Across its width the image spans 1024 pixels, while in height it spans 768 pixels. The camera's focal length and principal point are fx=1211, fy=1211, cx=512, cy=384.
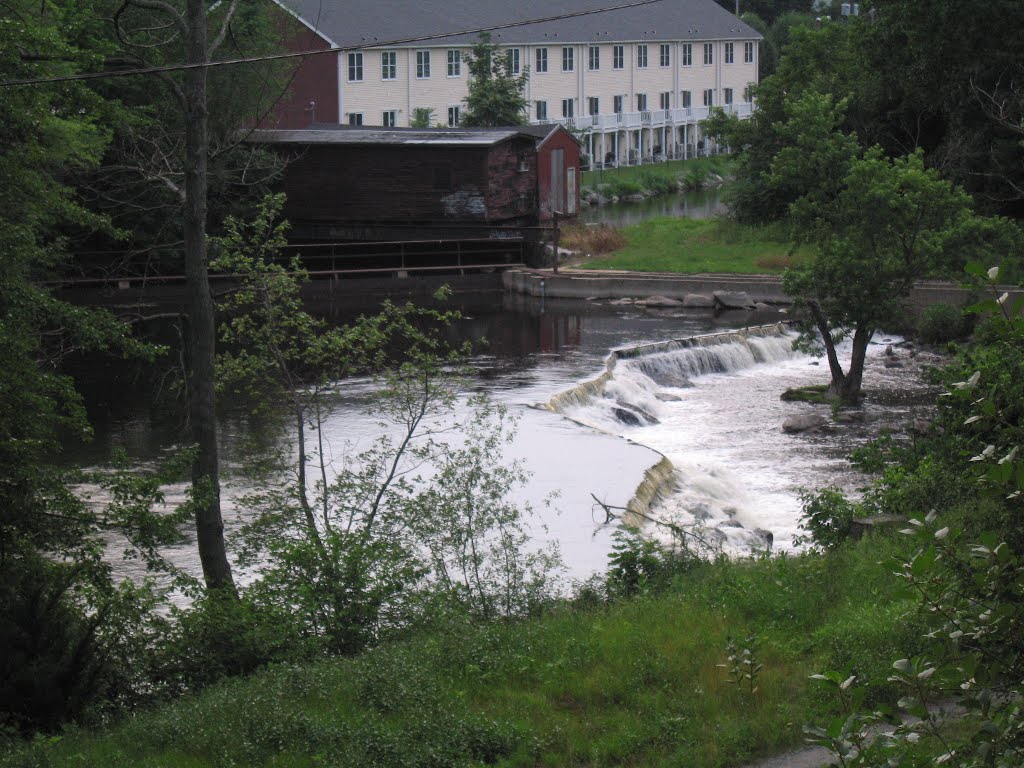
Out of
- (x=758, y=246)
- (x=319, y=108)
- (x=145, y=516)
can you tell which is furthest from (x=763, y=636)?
(x=319, y=108)

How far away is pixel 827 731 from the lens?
13.5 ft

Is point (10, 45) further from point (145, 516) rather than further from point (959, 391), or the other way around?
point (959, 391)

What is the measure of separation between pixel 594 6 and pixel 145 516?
220 ft

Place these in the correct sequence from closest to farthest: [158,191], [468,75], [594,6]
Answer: [158,191] → [468,75] → [594,6]

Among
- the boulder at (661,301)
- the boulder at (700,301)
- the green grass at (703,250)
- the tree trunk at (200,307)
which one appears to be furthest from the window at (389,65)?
the tree trunk at (200,307)

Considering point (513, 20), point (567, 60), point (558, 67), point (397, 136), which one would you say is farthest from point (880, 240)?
point (567, 60)

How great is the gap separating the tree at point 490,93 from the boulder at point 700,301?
22407mm

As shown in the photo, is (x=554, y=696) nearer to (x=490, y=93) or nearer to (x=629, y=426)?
(x=629, y=426)

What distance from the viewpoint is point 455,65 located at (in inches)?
2446

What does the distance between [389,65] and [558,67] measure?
1259cm

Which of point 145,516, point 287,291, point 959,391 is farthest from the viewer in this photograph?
point 287,291

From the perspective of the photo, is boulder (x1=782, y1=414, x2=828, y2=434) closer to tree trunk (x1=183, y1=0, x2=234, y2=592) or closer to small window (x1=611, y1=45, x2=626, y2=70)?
tree trunk (x1=183, y1=0, x2=234, y2=592)

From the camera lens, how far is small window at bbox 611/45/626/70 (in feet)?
237

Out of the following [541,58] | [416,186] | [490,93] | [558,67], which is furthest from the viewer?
[558,67]
